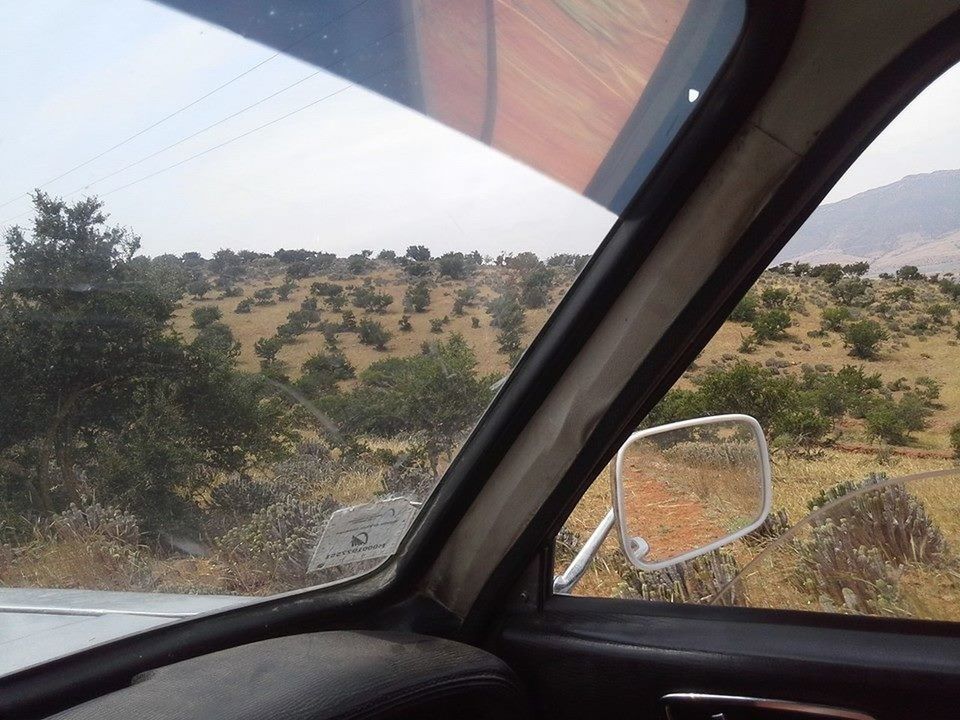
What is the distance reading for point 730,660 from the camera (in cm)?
229

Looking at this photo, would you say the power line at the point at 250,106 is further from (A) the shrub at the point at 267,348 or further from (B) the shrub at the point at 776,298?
(B) the shrub at the point at 776,298

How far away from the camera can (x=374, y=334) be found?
2.16 m

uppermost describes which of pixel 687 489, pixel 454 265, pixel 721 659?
pixel 454 265

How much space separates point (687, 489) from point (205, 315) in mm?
1394

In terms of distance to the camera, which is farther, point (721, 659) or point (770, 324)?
point (721, 659)

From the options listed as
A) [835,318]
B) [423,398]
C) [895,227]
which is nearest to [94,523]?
[423,398]

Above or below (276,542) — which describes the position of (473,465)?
above

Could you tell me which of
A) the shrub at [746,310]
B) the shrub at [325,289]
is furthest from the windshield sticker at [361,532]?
the shrub at [746,310]

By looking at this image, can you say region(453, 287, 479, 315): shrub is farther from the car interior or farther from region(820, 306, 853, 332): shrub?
region(820, 306, 853, 332): shrub

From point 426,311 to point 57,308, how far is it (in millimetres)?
864

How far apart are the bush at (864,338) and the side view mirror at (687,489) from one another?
330 mm

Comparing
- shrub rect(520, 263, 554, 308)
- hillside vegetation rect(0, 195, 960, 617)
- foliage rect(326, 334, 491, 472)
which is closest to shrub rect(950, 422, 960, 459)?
hillside vegetation rect(0, 195, 960, 617)

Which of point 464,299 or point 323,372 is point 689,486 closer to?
point 464,299

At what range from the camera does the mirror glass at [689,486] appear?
90.0 inches
